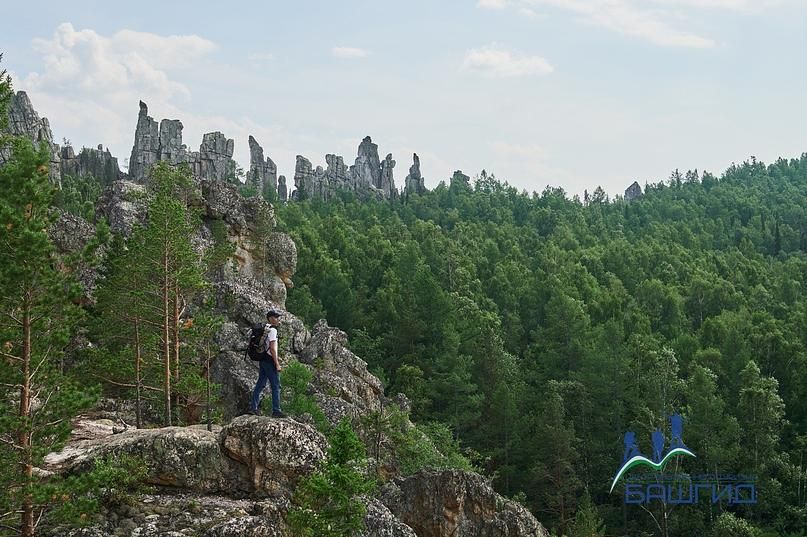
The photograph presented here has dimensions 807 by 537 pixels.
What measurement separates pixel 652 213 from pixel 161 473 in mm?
118436

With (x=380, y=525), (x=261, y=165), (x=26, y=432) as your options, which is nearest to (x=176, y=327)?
(x=26, y=432)

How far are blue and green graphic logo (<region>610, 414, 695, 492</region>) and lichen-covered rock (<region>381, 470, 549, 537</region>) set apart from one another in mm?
22293

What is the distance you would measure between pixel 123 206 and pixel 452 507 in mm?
24389

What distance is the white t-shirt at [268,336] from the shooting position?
47.4 ft

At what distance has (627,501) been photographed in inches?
1613

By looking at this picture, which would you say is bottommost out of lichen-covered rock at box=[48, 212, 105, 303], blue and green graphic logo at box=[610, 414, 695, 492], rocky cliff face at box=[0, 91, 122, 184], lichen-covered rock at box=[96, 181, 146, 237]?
blue and green graphic logo at box=[610, 414, 695, 492]

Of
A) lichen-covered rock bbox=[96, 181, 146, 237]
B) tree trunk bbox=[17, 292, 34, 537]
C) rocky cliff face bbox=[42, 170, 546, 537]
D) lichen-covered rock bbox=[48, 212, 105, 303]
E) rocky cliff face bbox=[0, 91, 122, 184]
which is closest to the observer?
tree trunk bbox=[17, 292, 34, 537]

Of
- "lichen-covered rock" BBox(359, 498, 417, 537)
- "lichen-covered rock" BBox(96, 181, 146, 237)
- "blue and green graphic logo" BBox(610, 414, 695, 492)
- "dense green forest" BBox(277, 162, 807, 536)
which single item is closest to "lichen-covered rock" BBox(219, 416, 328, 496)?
"lichen-covered rock" BBox(359, 498, 417, 537)

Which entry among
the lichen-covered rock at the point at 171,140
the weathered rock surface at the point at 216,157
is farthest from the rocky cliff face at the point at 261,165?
Result: the lichen-covered rock at the point at 171,140

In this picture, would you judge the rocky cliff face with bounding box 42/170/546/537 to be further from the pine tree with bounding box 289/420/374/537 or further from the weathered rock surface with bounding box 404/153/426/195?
the weathered rock surface with bounding box 404/153/426/195

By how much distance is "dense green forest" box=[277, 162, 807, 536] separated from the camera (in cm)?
4262

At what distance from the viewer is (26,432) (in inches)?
495

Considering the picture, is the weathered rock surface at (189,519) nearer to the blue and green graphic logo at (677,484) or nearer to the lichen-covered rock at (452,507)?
the lichen-covered rock at (452,507)

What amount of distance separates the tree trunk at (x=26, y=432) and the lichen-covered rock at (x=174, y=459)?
1.51 meters
